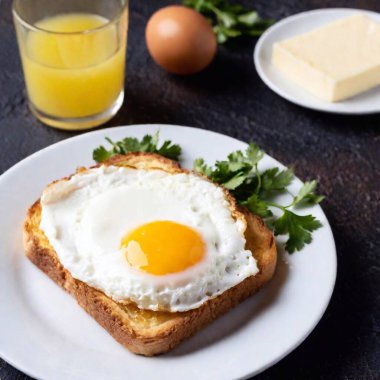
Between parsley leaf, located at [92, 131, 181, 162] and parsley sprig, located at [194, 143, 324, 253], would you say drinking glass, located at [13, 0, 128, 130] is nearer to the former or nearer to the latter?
parsley leaf, located at [92, 131, 181, 162]

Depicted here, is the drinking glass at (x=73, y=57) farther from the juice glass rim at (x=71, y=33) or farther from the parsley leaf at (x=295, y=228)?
the parsley leaf at (x=295, y=228)

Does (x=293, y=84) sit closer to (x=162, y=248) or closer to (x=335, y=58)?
(x=335, y=58)

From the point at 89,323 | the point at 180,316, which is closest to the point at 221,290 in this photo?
the point at 180,316

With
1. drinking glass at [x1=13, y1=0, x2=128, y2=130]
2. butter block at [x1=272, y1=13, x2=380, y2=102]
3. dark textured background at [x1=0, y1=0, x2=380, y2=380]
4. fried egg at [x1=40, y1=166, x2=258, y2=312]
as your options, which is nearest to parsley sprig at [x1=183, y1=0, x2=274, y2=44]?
dark textured background at [x1=0, y1=0, x2=380, y2=380]

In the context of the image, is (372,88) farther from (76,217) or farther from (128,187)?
(76,217)

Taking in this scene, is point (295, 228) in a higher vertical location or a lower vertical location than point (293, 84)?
higher

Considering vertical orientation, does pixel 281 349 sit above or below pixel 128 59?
above

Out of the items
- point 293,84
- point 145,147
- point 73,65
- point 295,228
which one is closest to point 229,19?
point 293,84

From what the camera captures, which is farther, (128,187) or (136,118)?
(136,118)
